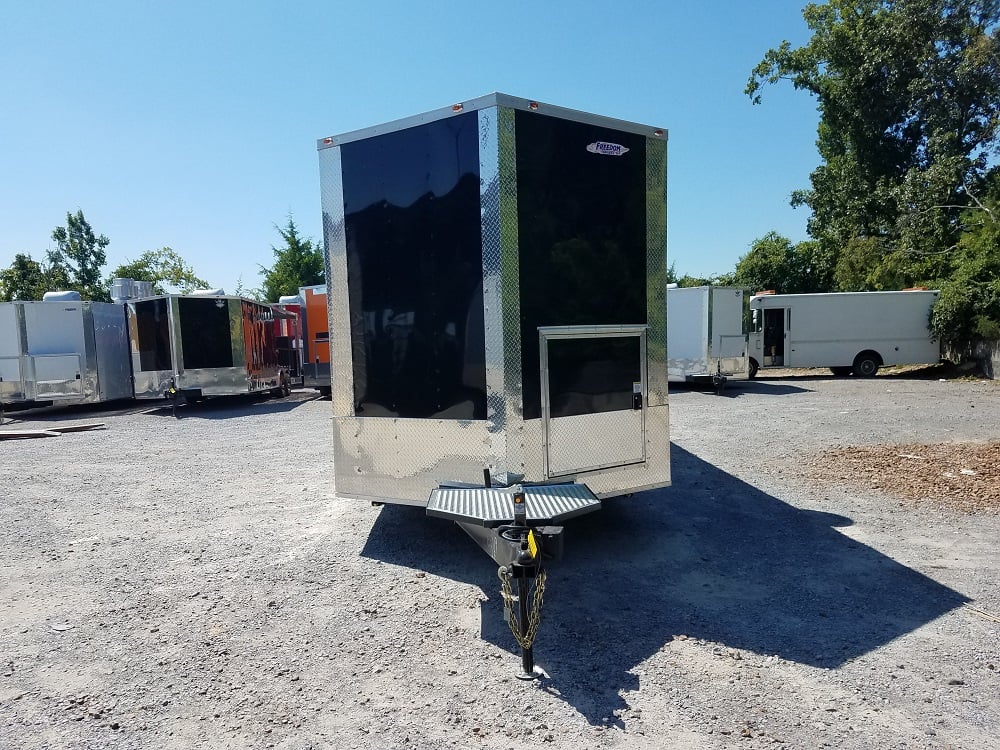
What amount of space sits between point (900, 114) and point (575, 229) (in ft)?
88.6

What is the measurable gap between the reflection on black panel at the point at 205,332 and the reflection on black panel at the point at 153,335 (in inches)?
16.1

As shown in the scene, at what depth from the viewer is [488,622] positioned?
3.79 metres

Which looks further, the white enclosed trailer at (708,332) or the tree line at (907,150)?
the tree line at (907,150)

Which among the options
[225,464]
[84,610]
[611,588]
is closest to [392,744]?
[611,588]

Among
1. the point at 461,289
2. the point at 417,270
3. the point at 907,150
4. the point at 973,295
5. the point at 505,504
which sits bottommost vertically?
the point at 505,504

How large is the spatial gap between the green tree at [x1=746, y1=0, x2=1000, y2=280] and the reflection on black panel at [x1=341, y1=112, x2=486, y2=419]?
79.0ft

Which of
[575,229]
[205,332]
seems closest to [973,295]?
[575,229]

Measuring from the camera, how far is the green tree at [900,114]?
22.3m

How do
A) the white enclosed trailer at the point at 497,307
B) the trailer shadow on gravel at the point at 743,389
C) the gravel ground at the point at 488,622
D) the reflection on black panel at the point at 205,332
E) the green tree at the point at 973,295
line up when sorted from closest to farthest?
the gravel ground at the point at 488,622 < the white enclosed trailer at the point at 497,307 < the reflection on black panel at the point at 205,332 < the trailer shadow on gravel at the point at 743,389 < the green tree at the point at 973,295

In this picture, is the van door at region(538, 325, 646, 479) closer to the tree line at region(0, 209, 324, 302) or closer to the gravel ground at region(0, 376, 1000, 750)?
the gravel ground at region(0, 376, 1000, 750)

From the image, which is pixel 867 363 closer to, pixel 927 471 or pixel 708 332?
pixel 708 332

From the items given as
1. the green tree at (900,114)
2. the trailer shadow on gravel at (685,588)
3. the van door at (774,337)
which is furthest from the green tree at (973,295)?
the trailer shadow on gravel at (685,588)

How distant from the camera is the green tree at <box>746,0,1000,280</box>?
22328 mm

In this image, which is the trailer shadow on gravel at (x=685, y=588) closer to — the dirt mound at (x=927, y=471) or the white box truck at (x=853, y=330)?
the dirt mound at (x=927, y=471)
